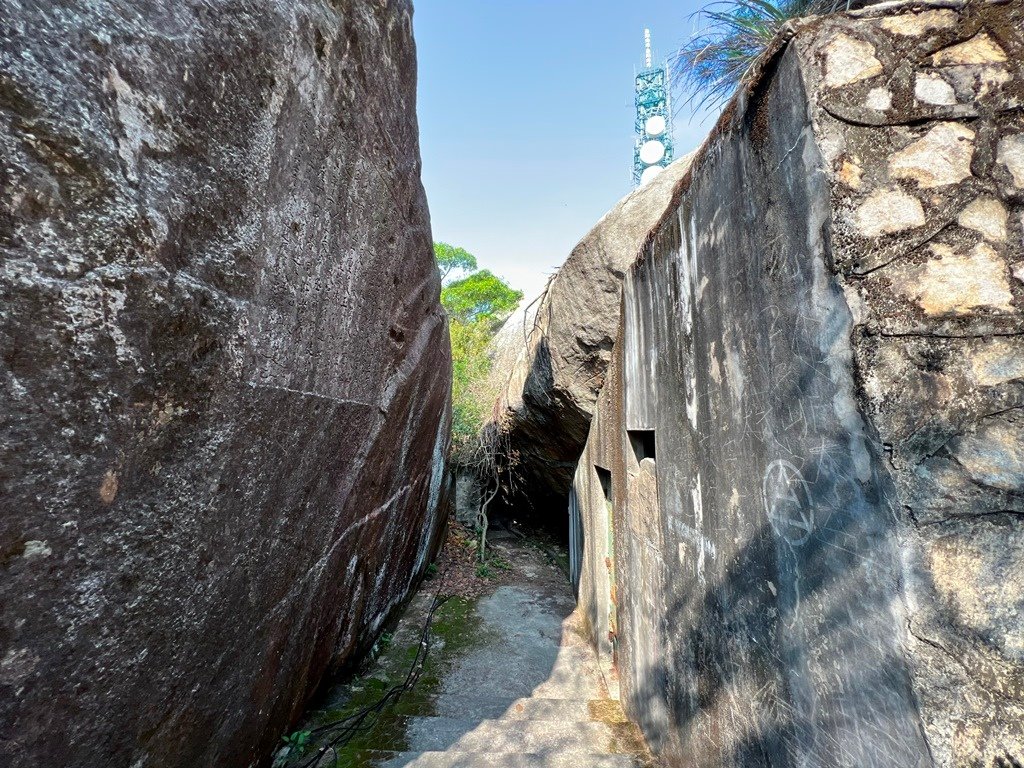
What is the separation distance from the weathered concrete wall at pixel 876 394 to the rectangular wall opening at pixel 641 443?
139 centimetres

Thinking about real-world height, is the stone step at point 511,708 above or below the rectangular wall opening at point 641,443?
below

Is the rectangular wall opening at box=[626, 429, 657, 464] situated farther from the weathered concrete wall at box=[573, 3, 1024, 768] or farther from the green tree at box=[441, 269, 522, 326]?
the green tree at box=[441, 269, 522, 326]

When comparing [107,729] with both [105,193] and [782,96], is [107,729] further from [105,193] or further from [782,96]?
[782,96]

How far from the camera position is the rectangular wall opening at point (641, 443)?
3.25 m

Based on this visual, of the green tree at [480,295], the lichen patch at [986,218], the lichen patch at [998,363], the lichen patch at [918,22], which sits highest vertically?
the green tree at [480,295]

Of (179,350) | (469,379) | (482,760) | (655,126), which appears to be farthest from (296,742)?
(655,126)

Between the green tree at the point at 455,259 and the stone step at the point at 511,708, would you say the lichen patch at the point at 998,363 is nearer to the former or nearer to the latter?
the stone step at the point at 511,708

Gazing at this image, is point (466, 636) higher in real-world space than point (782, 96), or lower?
lower

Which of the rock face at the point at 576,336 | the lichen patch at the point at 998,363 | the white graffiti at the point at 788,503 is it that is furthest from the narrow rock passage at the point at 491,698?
the lichen patch at the point at 998,363

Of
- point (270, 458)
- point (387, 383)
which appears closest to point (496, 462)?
point (387, 383)

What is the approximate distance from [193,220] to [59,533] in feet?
3.22

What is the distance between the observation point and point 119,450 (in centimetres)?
139

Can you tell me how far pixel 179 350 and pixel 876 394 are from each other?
1968 millimetres

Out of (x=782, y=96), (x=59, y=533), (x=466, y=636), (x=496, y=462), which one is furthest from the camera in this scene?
(x=496, y=462)
